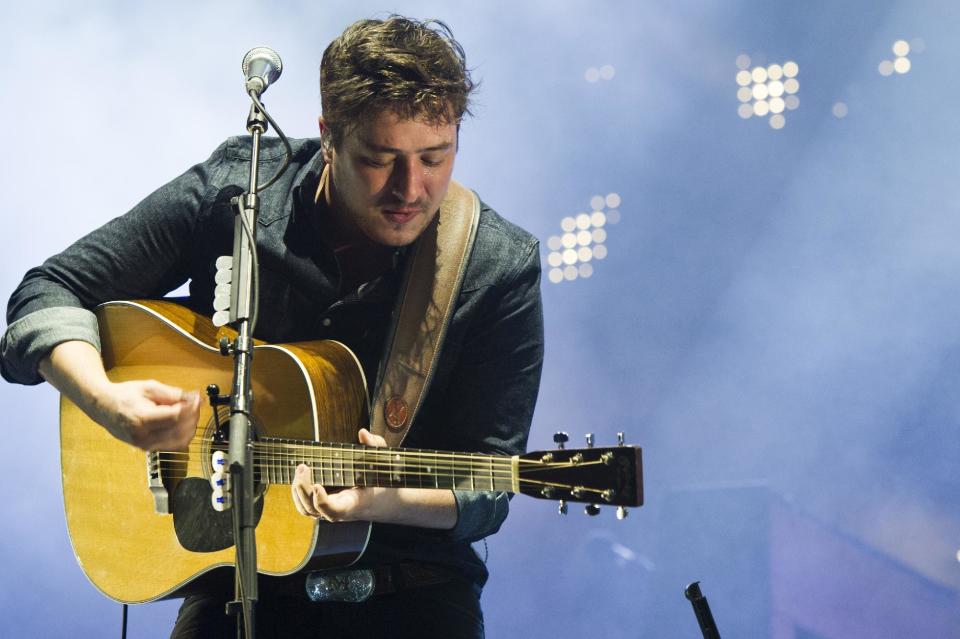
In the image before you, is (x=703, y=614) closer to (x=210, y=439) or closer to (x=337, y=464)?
(x=337, y=464)

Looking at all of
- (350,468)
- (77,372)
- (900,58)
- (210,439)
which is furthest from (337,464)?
(900,58)

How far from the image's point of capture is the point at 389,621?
2393 millimetres

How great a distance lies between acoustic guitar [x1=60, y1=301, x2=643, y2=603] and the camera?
2.27 metres

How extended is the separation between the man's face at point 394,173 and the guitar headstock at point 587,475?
31.1 inches

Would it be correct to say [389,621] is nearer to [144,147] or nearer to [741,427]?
[741,427]

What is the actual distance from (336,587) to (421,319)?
2.62 feet

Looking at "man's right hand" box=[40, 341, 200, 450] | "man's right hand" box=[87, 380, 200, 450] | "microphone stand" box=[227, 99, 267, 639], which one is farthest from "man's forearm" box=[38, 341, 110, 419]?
"microphone stand" box=[227, 99, 267, 639]

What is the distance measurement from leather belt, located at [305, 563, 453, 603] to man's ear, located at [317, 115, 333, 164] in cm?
121

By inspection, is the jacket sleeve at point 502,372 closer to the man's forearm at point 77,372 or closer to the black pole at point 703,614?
the black pole at point 703,614

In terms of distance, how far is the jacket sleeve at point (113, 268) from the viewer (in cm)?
252

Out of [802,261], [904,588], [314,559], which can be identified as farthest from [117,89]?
[904,588]

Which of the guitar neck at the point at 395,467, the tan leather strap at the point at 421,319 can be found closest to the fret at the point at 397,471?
the guitar neck at the point at 395,467

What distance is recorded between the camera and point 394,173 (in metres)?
2.51

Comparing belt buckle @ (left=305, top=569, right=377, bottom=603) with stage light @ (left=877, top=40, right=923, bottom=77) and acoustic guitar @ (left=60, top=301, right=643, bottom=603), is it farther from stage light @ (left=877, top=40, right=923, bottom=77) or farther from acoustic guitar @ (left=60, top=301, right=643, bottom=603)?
stage light @ (left=877, top=40, right=923, bottom=77)
